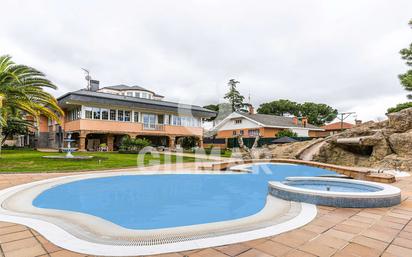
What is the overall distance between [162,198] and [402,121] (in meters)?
14.4

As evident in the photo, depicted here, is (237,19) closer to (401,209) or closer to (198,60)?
(198,60)

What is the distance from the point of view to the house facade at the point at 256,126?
3409 centimetres

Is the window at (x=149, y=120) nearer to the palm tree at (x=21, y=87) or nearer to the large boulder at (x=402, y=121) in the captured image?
the palm tree at (x=21, y=87)

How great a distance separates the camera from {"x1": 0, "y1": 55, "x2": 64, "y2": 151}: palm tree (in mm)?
11984

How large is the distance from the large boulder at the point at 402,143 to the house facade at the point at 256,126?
20.2m

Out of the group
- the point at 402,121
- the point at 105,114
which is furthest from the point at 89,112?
the point at 402,121

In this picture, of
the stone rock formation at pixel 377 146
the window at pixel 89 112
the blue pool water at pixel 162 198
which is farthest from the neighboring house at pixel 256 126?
the blue pool water at pixel 162 198

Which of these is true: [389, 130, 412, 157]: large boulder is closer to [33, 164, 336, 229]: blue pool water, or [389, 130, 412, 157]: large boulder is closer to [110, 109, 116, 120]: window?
[33, 164, 336, 229]: blue pool water

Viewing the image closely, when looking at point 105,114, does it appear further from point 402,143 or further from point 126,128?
point 402,143

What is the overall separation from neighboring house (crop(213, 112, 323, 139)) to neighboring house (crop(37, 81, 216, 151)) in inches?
364

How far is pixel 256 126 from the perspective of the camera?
34281 mm

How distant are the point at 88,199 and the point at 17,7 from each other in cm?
926

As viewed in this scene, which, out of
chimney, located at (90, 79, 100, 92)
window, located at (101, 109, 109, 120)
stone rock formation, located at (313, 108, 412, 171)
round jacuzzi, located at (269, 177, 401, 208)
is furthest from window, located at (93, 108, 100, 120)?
round jacuzzi, located at (269, 177, 401, 208)

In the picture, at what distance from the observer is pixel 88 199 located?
258 inches
